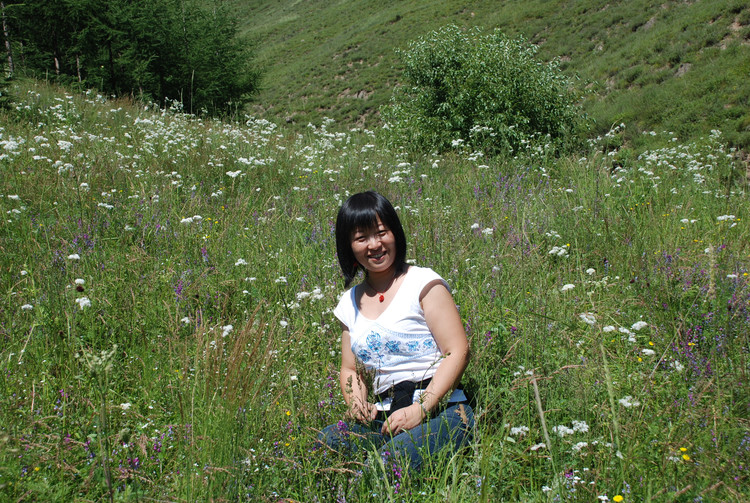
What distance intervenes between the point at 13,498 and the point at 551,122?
8.53 m

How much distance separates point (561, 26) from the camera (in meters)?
24.4

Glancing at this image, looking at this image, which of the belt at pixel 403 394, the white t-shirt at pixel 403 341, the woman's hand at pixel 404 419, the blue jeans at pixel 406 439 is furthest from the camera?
the white t-shirt at pixel 403 341

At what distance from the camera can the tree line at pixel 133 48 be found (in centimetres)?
1216

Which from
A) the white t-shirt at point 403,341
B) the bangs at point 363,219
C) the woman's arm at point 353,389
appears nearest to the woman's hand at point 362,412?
the woman's arm at point 353,389

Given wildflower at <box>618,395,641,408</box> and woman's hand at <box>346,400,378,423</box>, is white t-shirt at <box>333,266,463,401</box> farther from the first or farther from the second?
wildflower at <box>618,395,641,408</box>

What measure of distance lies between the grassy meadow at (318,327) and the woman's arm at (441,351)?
0.16 metres

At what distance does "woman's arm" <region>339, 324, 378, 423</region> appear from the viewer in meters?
1.83

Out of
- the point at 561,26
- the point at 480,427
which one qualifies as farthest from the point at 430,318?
the point at 561,26

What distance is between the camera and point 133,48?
12.3 metres

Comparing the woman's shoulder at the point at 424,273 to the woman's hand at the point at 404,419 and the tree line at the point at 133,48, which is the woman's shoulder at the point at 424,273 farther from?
the tree line at the point at 133,48

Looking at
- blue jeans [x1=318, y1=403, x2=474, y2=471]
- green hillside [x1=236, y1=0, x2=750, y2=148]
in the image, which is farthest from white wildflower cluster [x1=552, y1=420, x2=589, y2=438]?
green hillside [x1=236, y1=0, x2=750, y2=148]

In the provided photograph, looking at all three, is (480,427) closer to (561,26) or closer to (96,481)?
(96,481)

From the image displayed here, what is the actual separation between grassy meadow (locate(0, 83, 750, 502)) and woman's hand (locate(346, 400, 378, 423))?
14 centimetres

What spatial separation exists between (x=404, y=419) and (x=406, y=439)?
0.08m
